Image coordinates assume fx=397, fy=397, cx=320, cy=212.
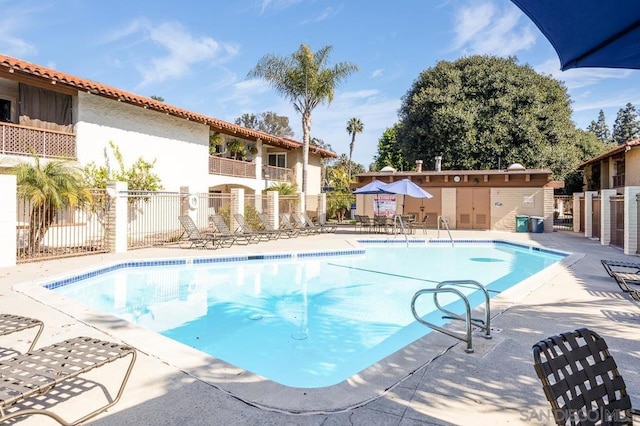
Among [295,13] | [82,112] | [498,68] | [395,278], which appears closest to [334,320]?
[395,278]

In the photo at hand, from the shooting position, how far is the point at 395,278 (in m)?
10.6

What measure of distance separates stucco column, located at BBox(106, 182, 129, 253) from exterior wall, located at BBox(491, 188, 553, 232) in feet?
61.6

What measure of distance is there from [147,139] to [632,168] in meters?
23.4

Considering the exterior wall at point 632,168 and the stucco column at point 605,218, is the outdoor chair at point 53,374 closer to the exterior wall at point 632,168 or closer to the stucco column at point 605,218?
the stucco column at point 605,218

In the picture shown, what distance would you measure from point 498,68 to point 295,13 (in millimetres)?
17766

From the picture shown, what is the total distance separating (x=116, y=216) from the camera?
1272 cm

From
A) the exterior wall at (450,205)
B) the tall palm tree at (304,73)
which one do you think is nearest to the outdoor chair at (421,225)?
the exterior wall at (450,205)

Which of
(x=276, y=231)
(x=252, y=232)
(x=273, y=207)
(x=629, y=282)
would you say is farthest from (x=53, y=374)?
(x=273, y=207)

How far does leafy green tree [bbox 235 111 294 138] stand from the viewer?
182 ft

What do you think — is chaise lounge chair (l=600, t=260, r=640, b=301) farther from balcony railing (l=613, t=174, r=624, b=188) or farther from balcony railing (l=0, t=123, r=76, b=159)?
balcony railing (l=613, t=174, r=624, b=188)

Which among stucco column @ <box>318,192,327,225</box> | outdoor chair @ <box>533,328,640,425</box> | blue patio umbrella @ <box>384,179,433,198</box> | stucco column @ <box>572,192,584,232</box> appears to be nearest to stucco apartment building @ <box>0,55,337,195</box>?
stucco column @ <box>318,192,327,225</box>

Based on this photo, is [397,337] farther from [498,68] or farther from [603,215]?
[498,68]

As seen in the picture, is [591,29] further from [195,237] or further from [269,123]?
[269,123]

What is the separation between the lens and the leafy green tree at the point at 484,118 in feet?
92.9
